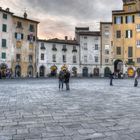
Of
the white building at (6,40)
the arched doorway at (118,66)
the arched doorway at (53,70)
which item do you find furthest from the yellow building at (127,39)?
the white building at (6,40)

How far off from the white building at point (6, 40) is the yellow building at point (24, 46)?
1.03 metres

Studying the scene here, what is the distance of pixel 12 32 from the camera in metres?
49.5

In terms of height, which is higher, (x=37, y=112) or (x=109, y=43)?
(x=109, y=43)

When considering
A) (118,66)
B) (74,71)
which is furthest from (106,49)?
(74,71)

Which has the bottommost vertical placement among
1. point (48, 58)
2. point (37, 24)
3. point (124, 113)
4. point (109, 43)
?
point (124, 113)

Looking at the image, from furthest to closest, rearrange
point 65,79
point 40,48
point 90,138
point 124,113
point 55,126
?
point 40,48 < point 65,79 < point 124,113 < point 55,126 < point 90,138

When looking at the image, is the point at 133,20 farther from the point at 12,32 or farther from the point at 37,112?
the point at 37,112

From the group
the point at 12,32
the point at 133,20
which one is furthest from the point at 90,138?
the point at 133,20

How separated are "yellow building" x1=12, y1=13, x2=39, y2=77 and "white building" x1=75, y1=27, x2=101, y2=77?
39.0ft

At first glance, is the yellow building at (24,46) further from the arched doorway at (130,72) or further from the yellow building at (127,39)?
the arched doorway at (130,72)

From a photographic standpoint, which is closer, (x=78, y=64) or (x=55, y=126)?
(x=55, y=126)

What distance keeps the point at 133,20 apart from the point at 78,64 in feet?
52.4

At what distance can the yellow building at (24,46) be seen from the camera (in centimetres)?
5008

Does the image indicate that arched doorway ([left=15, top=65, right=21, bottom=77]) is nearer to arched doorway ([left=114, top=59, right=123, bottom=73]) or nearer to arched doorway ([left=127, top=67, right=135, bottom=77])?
arched doorway ([left=114, top=59, right=123, bottom=73])
